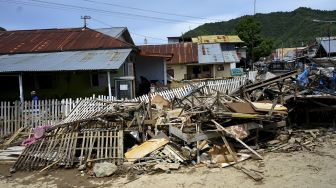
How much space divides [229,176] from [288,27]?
325 feet

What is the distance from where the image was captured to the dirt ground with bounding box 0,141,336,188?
280 inches

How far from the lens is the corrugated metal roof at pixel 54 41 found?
19.7 m

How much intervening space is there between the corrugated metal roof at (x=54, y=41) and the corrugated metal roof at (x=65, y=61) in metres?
0.58

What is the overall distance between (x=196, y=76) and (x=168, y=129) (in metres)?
27.7

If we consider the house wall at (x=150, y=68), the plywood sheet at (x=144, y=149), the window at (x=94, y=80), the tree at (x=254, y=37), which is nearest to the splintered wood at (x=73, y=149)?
the plywood sheet at (x=144, y=149)

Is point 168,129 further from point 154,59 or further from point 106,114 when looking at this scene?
point 154,59

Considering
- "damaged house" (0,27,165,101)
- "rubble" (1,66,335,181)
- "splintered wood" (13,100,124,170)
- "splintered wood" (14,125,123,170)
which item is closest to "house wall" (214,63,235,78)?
"damaged house" (0,27,165,101)

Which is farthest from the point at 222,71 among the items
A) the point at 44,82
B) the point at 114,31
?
the point at 44,82

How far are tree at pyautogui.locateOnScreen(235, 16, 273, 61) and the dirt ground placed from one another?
5021 centimetres

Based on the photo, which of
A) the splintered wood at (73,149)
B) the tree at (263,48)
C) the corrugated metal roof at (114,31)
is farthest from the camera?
the tree at (263,48)

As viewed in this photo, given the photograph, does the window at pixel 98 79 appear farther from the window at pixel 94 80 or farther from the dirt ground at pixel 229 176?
the dirt ground at pixel 229 176

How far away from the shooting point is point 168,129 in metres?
10.1

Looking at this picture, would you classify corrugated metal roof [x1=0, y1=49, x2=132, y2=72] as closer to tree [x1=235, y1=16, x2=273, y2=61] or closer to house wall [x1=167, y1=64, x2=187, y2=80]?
house wall [x1=167, y1=64, x2=187, y2=80]

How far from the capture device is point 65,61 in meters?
17.5
